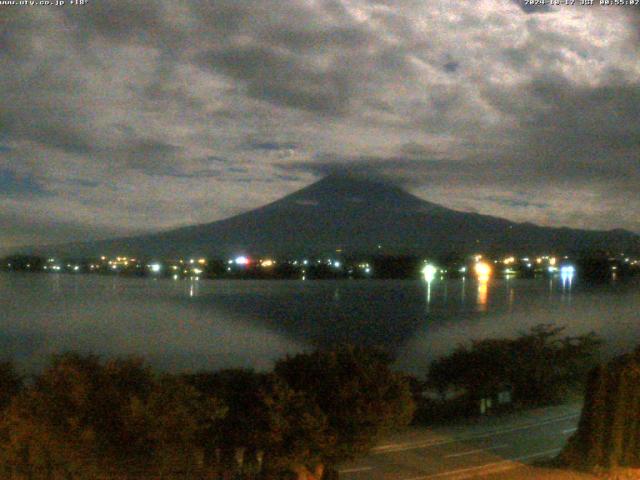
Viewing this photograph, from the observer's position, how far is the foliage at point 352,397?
1094 centimetres

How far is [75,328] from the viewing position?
52312 mm

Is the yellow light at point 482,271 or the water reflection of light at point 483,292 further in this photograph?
the yellow light at point 482,271

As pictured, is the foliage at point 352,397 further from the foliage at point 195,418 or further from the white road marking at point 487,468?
the white road marking at point 487,468

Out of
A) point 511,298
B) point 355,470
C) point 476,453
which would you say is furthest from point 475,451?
point 511,298

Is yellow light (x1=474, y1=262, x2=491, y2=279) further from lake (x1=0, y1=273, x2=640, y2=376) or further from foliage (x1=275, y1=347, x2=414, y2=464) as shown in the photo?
foliage (x1=275, y1=347, x2=414, y2=464)

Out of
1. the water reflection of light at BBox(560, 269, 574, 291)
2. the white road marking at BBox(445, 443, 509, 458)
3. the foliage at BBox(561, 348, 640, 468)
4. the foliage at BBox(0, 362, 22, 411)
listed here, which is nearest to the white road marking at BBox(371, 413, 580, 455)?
the white road marking at BBox(445, 443, 509, 458)

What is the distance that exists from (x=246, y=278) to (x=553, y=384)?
8136 cm

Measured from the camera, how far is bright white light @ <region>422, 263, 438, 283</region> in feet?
344

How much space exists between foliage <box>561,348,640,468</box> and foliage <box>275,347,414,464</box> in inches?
120

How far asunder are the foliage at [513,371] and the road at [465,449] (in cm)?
586

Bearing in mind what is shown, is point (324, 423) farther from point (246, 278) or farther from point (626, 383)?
point (246, 278)

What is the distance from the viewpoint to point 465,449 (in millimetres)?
15664

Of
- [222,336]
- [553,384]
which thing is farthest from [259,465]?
[222,336]

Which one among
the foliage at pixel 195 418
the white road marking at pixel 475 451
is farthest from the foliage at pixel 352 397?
the white road marking at pixel 475 451
